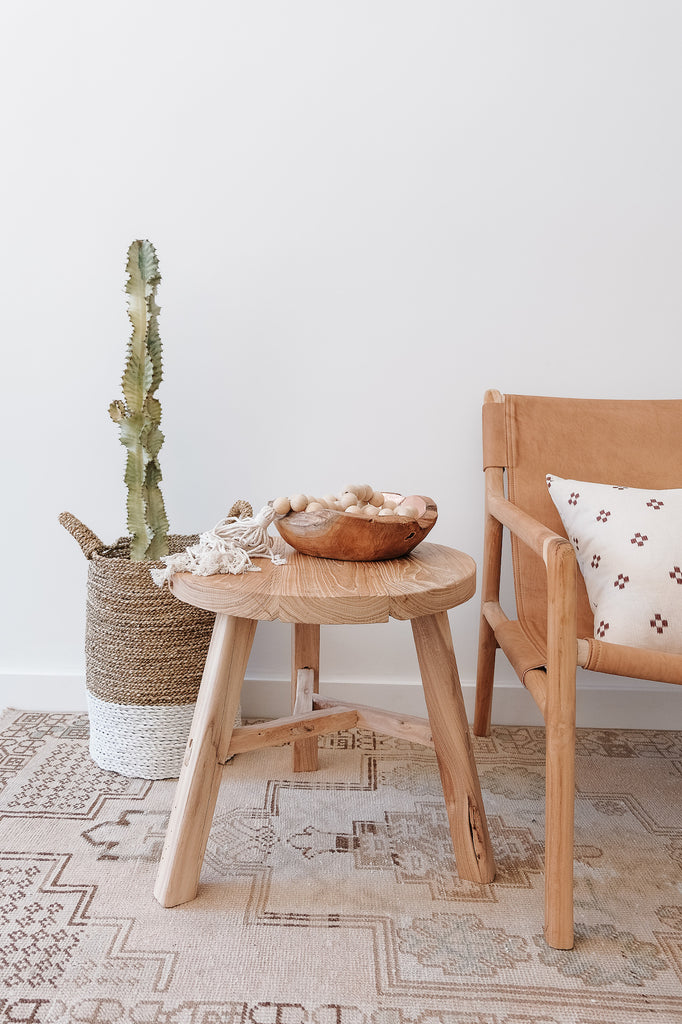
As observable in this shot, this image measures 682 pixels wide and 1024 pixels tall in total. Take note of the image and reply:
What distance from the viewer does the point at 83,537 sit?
147 cm

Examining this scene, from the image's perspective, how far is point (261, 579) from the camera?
1034mm

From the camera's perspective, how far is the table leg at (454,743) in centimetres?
110

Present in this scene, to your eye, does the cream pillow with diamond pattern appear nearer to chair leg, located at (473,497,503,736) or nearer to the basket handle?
chair leg, located at (473,497,503,736)

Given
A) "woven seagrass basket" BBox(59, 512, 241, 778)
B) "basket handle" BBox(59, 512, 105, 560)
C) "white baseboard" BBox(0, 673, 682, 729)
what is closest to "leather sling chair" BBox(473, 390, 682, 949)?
"white baseboard" BBox(0, 673, 682, 729)

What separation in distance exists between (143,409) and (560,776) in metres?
0.93

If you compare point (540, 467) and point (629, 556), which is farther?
point (540, 467)

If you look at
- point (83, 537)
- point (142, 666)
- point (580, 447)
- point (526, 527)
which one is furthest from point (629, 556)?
point (83, 537)

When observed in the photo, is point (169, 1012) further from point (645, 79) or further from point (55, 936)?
point (645, 79)

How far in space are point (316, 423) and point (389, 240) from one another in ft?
1.35

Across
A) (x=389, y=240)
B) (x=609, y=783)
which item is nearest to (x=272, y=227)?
(x=389, y=240)

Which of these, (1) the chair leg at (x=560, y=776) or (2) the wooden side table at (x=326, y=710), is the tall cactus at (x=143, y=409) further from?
(1) the chair leg at (x=560, y=776)

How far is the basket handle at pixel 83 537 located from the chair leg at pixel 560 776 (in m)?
0.89

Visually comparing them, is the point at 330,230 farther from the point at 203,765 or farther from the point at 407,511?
the point at 203,765

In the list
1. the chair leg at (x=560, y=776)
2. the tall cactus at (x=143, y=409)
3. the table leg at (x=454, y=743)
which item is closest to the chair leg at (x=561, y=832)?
the chair leg at (x=560, y=776)
